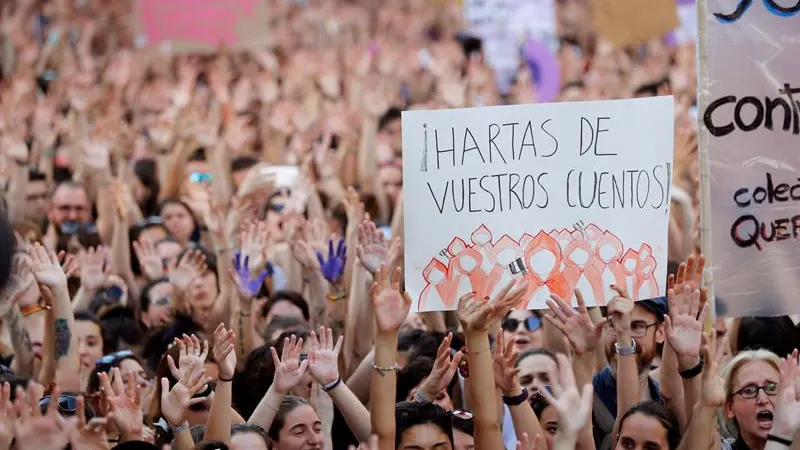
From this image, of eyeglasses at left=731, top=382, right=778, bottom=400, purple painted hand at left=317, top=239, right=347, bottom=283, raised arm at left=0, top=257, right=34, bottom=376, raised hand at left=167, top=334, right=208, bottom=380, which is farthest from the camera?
purple painted hand at left=317, top=239, right=347, bottom=283

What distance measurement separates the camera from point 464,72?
13961 millimetres

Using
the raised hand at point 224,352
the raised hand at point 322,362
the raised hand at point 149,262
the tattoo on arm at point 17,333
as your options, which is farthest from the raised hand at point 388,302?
the raised hand at point 149,262

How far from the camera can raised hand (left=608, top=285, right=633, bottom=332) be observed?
5184 mm

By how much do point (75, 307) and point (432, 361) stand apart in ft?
7.07

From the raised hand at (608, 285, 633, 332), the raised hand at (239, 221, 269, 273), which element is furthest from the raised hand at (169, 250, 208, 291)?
the raised hand at (608, 285, 633, 332)

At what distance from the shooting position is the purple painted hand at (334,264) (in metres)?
6.45

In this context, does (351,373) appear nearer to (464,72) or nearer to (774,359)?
(774,359)

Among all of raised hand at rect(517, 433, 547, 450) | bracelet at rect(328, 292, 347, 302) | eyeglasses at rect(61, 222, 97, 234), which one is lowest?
raised hand at rect(517, 433, 547, 450)

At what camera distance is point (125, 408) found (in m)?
4.57

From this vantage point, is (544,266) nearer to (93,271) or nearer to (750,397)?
(750,397)

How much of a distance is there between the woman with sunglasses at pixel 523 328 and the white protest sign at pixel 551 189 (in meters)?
1.29

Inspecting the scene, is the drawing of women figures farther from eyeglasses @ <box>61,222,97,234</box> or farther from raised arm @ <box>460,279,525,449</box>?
eyeglasses @ <box>61,222,97,234</box>

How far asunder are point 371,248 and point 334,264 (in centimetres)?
75

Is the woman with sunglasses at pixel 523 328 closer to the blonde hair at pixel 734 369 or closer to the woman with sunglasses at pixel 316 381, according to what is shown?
the blonde hair at pixel 734 369
